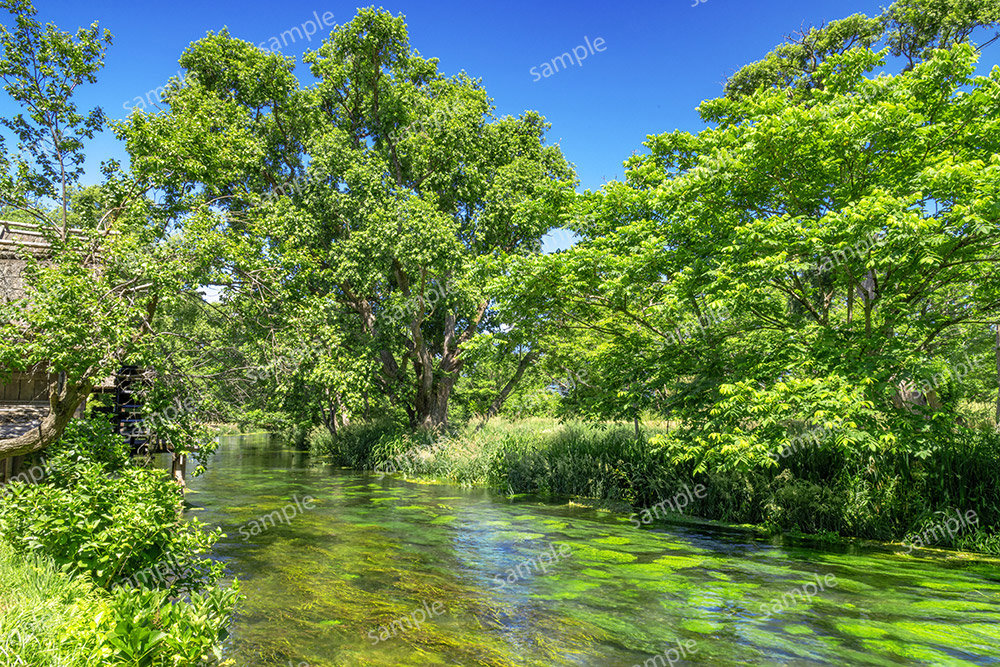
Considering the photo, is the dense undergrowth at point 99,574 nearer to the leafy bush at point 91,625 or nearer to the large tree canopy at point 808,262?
the leafy bush at point 91,625

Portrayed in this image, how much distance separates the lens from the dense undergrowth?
12.6 feet

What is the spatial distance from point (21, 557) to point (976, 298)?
49.5 ft

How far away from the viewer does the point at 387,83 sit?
2500 cm

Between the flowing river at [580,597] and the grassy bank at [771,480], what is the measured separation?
1.29m

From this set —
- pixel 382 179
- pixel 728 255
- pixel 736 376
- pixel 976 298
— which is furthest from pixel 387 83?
pixel 976 298

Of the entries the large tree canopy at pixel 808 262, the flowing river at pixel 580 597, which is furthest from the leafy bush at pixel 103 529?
the large tree canopy at pixel 808 262

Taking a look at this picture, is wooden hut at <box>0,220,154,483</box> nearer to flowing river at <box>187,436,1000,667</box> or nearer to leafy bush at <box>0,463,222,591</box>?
leafy bush at <box>0,463,222,591</box>

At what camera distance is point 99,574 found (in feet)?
17.5

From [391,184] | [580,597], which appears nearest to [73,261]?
[580,597]

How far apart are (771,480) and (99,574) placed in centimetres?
1257

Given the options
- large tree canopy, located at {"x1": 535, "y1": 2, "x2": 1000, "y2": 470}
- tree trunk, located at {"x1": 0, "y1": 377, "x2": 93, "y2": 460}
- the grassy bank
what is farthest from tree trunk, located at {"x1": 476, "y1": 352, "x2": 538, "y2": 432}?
tree trunk, located at {"x1": 0, "y1": 377, "x2": 93, "y2": 460}

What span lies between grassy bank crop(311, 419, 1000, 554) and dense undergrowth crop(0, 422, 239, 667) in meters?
8.37

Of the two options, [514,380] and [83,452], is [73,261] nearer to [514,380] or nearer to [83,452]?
[83,452]

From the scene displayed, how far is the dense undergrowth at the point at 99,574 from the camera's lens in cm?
385
